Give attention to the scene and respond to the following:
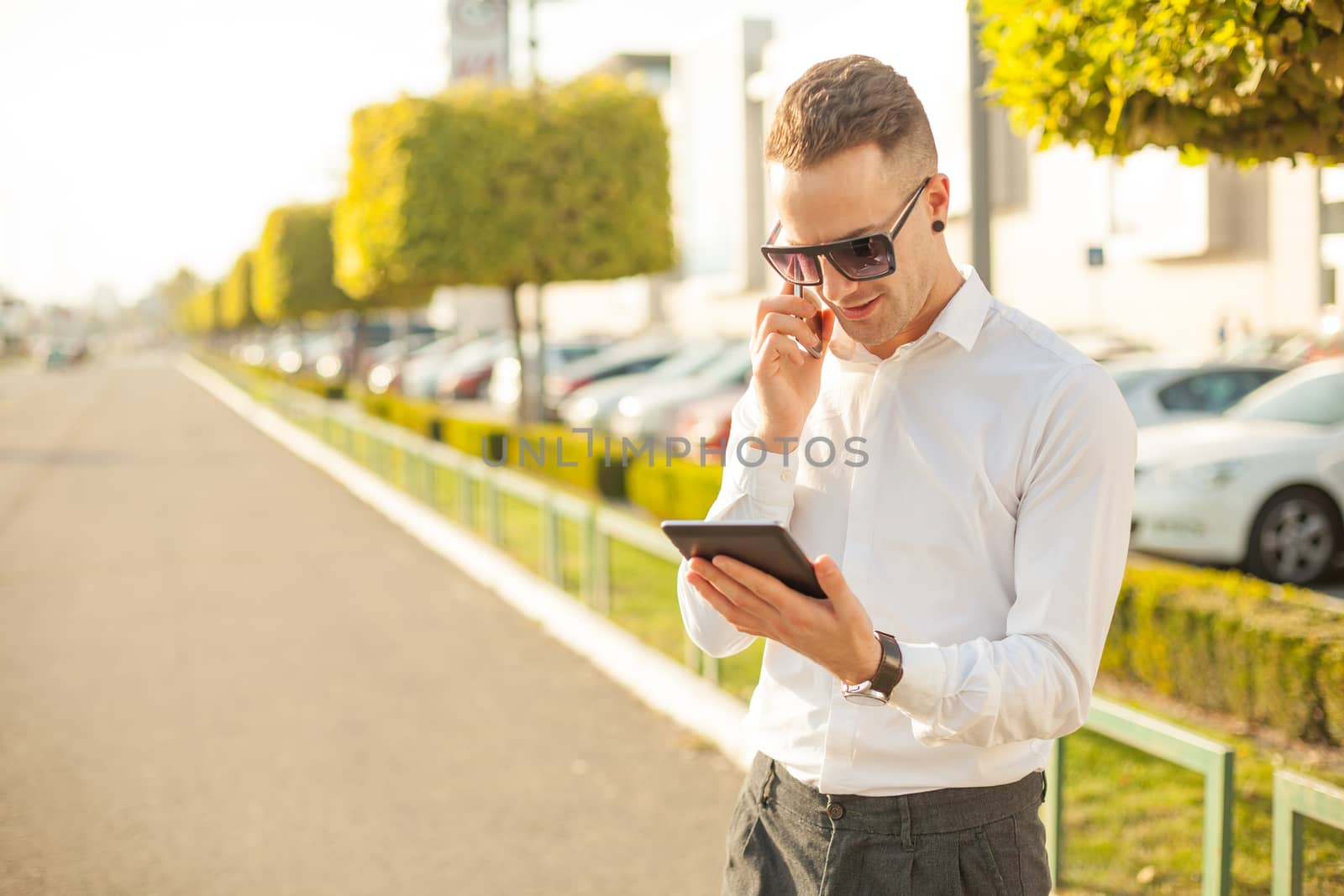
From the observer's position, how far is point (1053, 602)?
1.63 meters

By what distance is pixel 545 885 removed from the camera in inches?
171

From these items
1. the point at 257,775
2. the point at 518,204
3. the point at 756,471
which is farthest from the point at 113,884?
the point at 518,204

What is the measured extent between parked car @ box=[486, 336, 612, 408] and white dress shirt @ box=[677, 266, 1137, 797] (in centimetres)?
1865

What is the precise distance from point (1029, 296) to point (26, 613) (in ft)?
93.1

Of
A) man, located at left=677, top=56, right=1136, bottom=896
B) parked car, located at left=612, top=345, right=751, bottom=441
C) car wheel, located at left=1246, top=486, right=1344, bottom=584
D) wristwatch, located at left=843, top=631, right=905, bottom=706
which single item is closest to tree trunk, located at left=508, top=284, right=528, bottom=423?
parked car, located at left=612, top=345, right=751, bottom=441

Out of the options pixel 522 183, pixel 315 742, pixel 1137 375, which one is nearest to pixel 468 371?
pixel 522 183

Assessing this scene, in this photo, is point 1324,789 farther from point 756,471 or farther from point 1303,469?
point 1303,469

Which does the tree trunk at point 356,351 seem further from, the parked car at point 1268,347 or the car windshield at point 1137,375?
the car windshield at point 1137,375

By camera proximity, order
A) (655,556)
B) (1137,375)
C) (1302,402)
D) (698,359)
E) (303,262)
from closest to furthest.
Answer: (655,556) → (1302,402) → (1137,375) → (698,359) → (303,262)

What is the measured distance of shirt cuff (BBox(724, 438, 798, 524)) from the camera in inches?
76.1

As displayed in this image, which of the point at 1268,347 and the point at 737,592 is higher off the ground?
the point at 1268,347

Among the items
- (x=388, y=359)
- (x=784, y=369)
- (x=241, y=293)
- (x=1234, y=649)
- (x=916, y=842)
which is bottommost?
(x=1234, y=649)

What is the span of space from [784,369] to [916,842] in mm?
725

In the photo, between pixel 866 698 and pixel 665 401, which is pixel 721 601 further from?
pixel 665 401
